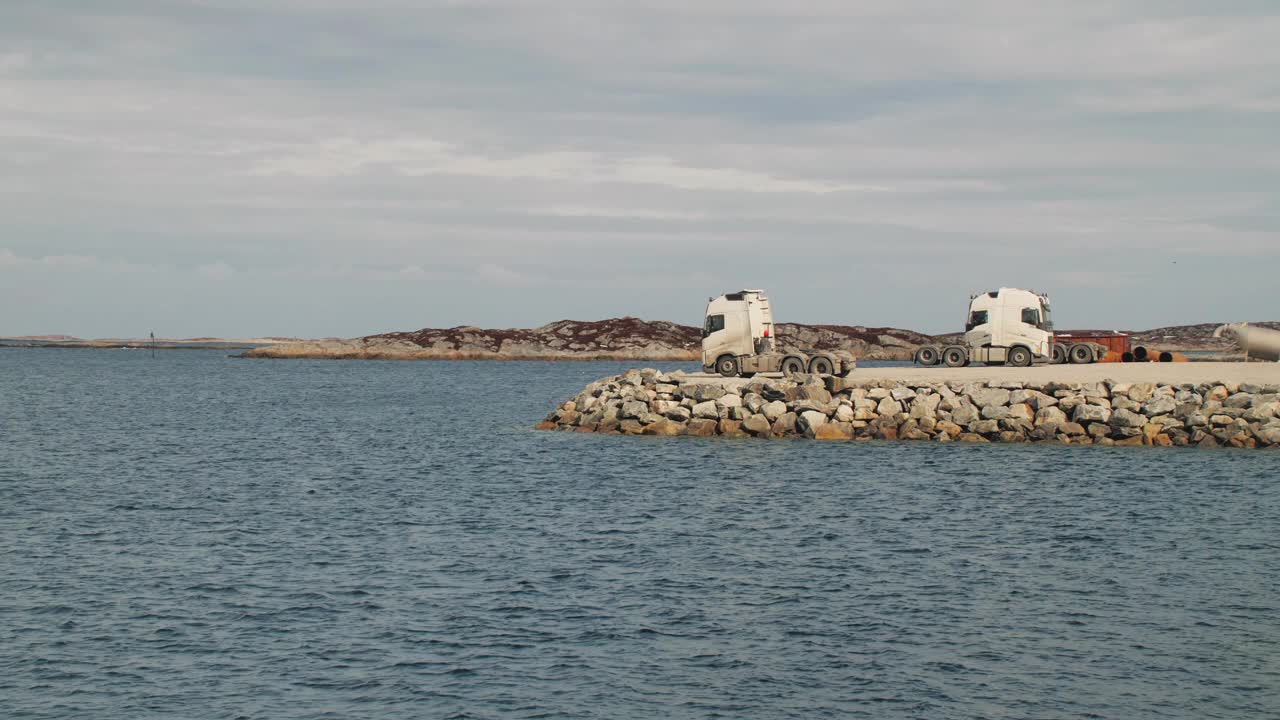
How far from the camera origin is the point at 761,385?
155 feet

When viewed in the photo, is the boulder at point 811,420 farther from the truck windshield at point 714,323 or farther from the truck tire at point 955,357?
the truck tire at point 955,357

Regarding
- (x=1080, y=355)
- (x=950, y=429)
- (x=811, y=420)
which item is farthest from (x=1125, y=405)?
(x=1080, y=355)

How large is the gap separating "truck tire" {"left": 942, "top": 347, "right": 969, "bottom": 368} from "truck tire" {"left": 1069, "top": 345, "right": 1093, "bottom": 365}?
18.2 feet

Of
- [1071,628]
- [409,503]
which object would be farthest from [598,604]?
[409,503]

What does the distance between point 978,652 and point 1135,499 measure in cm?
1570

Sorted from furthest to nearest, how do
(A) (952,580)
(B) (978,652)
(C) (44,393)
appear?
(C) (44,393)
(A) (952,580)
(B) (978,652)

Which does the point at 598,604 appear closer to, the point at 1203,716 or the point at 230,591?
the point at 230,591

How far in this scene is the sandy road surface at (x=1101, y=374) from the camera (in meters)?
45.8

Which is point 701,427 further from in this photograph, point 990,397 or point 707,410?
point 990,397

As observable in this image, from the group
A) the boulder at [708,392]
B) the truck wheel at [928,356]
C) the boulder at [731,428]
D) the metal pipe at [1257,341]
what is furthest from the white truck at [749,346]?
the metal pipe at [1257,341]

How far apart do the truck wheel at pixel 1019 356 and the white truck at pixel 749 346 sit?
8.97 metres

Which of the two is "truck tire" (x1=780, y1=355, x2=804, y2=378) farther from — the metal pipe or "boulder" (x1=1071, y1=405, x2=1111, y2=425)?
the metal pipe

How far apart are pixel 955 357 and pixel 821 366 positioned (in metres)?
10.6

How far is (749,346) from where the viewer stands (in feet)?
168
